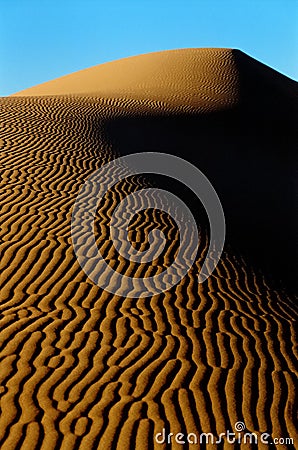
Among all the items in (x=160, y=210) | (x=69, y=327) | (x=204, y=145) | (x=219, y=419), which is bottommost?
(x=219, y=419)

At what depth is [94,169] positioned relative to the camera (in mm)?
13078

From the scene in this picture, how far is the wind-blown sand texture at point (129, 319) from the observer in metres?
5.27

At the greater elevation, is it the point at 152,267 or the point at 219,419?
the point at 152,267

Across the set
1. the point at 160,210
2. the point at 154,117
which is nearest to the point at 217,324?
the point at 160,210

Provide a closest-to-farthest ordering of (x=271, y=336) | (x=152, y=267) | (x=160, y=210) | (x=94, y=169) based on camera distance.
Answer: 1. (x=271, y=336)
2. (x=152, y=267)
3. (x=160, y=210)
4. (x=94, y=169)

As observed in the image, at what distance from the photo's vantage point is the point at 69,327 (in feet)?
21.7

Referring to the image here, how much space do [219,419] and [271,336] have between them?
84.0 inches

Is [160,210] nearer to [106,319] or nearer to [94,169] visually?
[94,169]

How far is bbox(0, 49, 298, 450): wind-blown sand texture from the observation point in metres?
5.27

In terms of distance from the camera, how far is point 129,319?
23.2 ft

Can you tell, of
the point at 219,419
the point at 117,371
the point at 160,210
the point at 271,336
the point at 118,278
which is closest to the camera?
the point at 219,419

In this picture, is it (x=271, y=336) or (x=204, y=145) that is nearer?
(x=271, y=336)

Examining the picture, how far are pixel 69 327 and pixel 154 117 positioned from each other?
15.9 m

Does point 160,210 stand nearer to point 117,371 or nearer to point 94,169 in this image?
point 94,169
